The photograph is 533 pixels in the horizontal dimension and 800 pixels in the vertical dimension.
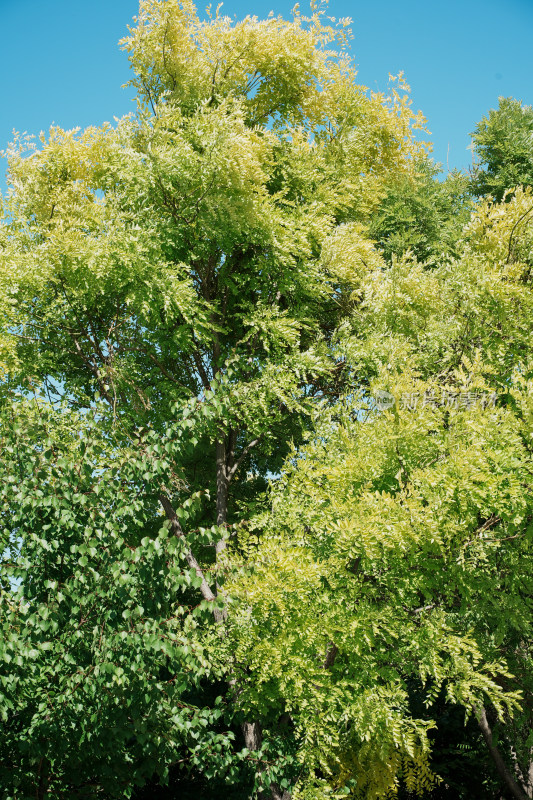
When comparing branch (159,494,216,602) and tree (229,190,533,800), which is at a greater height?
branch (159,494,216,602)

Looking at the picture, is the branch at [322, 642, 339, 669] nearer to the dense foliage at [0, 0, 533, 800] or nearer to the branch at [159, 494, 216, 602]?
the dense foliage at [0, 0, 533, 800]

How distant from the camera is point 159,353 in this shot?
12.1 m

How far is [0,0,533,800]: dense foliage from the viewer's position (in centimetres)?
500

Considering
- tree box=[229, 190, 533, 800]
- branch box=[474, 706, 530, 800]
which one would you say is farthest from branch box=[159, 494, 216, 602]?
branch box=[474, 706, 530, 800]

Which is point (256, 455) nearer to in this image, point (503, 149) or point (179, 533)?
point (179, 533)

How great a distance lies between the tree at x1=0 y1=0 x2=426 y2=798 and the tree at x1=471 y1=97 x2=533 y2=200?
16.9 feet

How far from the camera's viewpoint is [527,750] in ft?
32.3

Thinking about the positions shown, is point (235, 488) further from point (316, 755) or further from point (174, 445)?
point (174, 445)

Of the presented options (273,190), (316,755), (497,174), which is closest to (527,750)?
(316,755)

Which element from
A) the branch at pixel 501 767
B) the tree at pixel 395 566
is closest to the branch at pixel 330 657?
the tree at pixel 395 566

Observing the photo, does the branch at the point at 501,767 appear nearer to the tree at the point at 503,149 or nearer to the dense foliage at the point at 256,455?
the dense foliage at the point at 256,455

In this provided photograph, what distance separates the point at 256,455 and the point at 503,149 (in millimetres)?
11673

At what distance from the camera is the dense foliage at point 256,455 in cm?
500

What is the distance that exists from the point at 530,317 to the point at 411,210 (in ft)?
29.3
